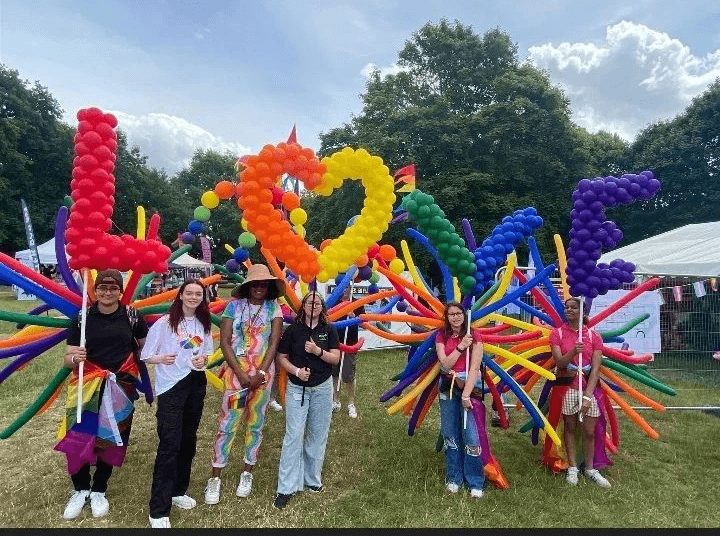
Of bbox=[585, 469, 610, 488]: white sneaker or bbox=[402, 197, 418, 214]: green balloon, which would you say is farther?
bbox=[585, 469, 610, 488]: white sneaker

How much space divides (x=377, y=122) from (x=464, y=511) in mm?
17899

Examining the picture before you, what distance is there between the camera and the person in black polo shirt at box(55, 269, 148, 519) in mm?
3289

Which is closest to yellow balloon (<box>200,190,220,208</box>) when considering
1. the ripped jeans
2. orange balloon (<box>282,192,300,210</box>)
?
orange balloon (<box>282,192,300,210</box>)

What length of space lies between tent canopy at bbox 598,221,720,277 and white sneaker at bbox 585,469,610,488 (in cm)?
371

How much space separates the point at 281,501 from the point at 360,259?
1.89m

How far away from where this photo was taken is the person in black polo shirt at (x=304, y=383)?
3.58 m

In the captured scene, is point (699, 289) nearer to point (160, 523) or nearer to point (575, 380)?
point (575, 380)

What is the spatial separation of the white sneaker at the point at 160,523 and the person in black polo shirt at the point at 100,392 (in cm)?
42

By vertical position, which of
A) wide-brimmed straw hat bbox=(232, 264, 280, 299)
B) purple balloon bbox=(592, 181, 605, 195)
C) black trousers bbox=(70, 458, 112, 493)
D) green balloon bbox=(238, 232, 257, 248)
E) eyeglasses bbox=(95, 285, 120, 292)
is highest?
purple balloon bbox=(592, 181, 605, 195)

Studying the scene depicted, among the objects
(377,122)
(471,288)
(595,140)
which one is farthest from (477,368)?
(595,140)

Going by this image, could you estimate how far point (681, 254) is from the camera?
804cm

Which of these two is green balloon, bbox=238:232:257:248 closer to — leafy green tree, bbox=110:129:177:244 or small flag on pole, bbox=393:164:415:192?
small flag on pole, bbox=393:164:415:192

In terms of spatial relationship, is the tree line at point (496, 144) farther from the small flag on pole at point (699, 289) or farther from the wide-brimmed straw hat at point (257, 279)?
the wide-brimmed straw hat at point (257, 279)

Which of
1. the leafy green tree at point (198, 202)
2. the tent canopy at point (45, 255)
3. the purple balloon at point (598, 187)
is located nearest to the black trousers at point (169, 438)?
the purple balloon at point (598, 187)
